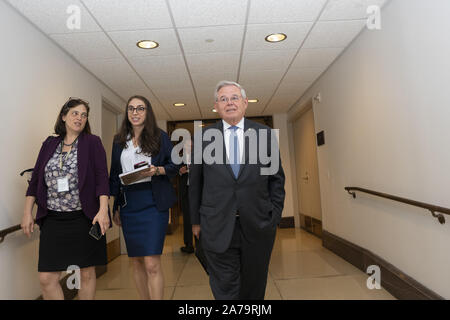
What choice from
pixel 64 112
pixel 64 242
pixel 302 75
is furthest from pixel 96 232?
pixel 302 75

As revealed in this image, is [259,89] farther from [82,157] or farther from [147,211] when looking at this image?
[82,157]

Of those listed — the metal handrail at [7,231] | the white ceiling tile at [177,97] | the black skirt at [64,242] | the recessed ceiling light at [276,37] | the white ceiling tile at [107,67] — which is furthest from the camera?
the white ceiling tile at [177,97]

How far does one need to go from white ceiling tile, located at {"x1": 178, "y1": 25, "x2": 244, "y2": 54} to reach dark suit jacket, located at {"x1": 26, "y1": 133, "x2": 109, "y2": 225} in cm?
164

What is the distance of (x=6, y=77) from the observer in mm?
2465

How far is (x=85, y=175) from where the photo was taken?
211 centimetres

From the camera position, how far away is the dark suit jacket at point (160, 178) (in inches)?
89.4

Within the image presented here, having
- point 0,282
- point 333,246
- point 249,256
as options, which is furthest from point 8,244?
point 333,246

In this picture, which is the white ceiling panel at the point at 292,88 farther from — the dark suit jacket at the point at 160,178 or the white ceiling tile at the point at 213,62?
the dark suit jacket at the point at 160,178

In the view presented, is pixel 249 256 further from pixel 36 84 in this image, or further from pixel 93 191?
pixel 36 84

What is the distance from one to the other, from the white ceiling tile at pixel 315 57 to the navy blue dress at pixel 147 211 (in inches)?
99.6

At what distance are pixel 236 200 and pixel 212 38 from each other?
86.9 inches

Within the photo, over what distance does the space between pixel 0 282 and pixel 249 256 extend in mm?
1857

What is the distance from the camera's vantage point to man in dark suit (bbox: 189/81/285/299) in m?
1.81

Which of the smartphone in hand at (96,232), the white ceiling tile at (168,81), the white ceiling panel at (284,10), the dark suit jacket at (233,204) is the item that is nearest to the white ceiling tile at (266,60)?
the white ceiling panel at (284,10)
